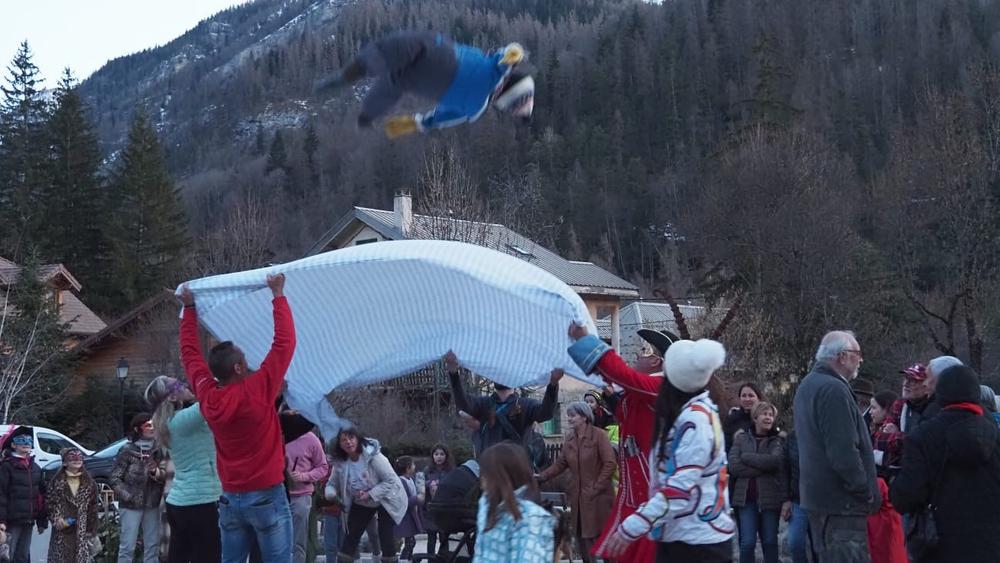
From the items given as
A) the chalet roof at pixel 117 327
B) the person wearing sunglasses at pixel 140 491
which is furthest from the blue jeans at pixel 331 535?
the chalet roof at pixel 117 327

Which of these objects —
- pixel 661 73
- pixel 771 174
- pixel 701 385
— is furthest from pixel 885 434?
pixel 661 73

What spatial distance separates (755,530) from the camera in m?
10.0

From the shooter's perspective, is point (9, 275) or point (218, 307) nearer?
point (218, 307)

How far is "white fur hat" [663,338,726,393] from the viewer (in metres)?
5.11

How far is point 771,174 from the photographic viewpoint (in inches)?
1399

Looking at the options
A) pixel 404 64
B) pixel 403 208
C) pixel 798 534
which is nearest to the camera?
pixel 404 64

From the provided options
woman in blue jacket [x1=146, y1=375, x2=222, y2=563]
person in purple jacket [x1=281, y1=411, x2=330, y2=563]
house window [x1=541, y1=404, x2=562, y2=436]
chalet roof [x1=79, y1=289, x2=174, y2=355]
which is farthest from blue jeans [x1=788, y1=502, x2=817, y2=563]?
chalet roof [x1=79, y1=289, x2=174, y2=355]

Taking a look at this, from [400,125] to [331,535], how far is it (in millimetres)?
5212

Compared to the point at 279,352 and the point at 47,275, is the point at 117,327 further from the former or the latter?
the point at 279,352

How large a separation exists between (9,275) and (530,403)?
38.2m

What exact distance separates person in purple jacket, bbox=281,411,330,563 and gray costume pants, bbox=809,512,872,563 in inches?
202

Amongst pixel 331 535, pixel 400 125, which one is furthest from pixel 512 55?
pixel 331 535

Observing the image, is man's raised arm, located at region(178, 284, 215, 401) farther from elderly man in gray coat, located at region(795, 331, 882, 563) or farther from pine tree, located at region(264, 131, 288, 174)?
pine tree, located at region(264, 131, 288, 174)

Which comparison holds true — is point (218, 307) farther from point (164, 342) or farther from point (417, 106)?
point (164, 342)
